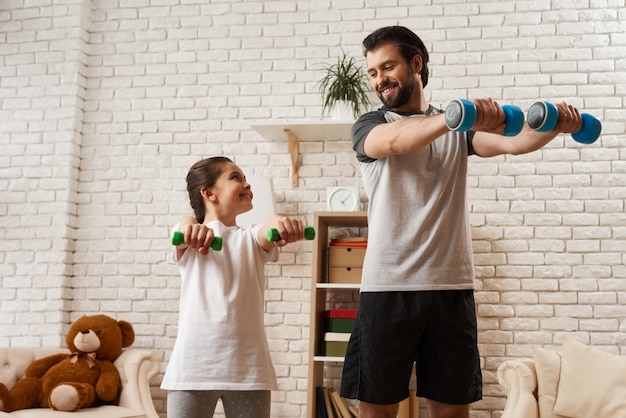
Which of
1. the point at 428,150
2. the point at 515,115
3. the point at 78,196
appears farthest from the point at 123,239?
the point at 515,115

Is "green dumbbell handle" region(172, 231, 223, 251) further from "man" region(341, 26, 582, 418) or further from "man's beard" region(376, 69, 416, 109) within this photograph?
Result: "man's beard" region(376, 69, 416, 109)

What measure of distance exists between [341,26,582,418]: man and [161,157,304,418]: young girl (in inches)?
10.2

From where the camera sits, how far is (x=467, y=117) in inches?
61.0

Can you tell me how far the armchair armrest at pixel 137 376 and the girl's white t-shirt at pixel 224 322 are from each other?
5.69 ft

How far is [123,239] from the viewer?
4.33m

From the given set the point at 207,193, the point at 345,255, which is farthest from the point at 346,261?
the point at 207,193

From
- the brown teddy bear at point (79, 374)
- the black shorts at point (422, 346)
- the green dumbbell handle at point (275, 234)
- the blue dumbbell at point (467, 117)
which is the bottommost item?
the brown teddy bear at point (79, 374)

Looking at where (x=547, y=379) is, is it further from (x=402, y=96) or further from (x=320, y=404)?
(x=402, y=96)

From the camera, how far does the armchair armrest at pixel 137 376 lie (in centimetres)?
363

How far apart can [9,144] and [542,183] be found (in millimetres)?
3210

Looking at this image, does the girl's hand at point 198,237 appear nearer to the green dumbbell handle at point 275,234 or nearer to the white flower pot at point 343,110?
the green dumbbell handle at point 275,234

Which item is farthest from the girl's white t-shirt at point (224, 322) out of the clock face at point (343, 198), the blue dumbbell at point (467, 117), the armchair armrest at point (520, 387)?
the clock face at point (343, 198)

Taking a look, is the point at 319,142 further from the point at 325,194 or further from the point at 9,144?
the point at 9,144

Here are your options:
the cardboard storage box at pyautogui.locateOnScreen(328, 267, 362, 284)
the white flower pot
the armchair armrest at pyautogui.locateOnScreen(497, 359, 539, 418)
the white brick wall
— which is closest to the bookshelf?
the cardboard storage box at pyautogui.locateOnScreen(328, 267, 362, 284)
